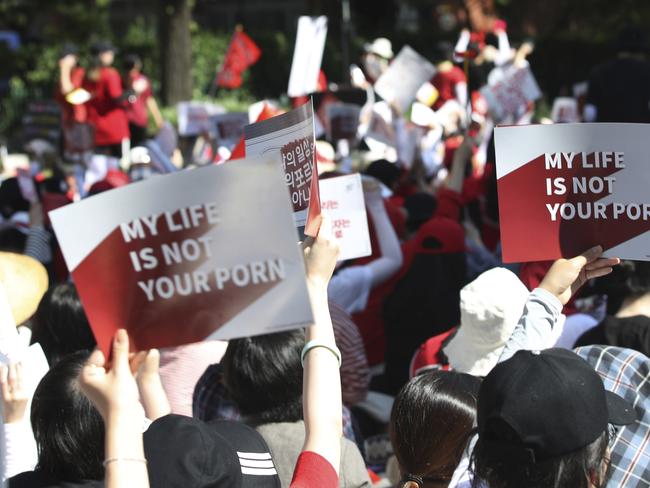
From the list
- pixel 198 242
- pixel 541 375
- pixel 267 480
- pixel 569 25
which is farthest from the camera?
pixel 569 25

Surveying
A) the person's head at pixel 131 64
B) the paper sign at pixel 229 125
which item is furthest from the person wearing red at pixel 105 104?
the paper sign at pixel 229 125

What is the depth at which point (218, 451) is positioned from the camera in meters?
2.38

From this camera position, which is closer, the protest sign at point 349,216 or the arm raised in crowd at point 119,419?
the arm raised in crowd at point 119,419

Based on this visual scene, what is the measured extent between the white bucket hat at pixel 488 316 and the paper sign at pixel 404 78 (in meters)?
5.36

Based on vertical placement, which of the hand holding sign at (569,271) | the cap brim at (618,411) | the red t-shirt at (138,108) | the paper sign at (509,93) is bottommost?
the red t-shirt at (138,108)

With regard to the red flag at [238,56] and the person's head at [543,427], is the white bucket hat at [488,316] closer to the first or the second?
the person's head at [543,427]

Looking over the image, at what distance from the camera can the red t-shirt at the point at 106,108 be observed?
12375 millimetres

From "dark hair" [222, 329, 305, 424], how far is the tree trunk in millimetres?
17555

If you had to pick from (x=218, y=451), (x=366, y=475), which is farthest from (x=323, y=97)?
→ (x=218, y=451)

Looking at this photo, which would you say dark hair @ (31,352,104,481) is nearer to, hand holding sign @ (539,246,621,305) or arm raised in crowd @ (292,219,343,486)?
arm raised in crowd @ (292,219,343,486)

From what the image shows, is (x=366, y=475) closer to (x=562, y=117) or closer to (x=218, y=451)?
(x=218, y=451)

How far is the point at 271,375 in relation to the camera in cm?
311

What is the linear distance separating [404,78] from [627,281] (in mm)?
5124

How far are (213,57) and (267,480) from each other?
73.7 ft
